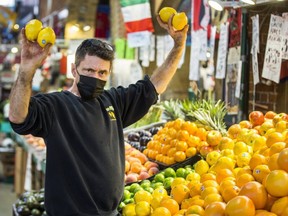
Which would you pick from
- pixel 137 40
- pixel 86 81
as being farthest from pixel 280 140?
pixel 137 40

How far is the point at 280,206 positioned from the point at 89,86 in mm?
1196

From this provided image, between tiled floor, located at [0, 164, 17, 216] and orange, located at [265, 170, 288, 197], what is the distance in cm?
652

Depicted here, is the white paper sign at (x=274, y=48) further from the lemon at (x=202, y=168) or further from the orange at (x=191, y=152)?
the lemon at (x=202, y=168)

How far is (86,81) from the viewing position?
2.91 metres

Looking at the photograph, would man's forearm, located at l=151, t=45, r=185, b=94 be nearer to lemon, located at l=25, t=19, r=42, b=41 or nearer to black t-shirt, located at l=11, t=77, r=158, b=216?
black t-shirt, located at l=11, t=77, r=158, b=216

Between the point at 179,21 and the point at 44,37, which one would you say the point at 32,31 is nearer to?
the point at 44,37

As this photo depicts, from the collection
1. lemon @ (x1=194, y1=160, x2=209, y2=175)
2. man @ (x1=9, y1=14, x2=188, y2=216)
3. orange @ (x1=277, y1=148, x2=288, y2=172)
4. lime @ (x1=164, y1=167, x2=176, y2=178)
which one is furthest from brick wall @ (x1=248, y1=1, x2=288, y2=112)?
orange @ (x1=277, y1=148, x2=288, y2=172)

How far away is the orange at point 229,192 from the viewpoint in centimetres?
266

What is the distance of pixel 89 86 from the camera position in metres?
2.90

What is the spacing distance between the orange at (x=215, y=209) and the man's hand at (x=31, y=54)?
108 centimetres

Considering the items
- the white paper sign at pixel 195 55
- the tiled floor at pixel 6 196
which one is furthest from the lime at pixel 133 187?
the tiled floor at pixel 6 196

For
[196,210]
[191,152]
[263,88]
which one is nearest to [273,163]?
[196,210]

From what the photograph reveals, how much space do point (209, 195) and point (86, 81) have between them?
91cm

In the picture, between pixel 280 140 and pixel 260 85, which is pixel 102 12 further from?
pixel 280 140
